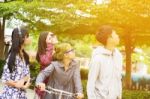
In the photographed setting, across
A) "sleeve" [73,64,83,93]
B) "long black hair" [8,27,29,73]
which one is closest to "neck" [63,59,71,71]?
"sleeve" [73,64,83,93]

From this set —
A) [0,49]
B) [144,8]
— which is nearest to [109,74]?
[144,8]

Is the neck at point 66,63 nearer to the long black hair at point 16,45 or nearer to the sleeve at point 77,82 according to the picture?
the sleeve at point 77,82

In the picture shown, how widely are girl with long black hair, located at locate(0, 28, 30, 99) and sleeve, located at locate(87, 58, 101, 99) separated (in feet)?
3.09

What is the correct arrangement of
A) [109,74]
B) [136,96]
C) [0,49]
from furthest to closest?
[0,49] → [136,96] → [109,74]

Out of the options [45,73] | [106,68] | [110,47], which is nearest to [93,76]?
[106,68]

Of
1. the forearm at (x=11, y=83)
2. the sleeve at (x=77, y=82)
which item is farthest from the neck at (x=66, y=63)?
the forearm at (x=11, y=83)

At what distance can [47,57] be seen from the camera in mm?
7477

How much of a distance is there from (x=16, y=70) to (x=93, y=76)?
1.05 metres

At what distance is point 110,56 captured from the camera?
20.7 feet

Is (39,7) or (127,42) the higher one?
(39,7)

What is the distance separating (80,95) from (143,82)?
2342cm

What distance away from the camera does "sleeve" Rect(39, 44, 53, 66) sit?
7449mm

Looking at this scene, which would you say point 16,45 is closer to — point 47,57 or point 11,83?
point 11,83

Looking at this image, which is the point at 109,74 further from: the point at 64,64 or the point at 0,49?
the point at 0,49
